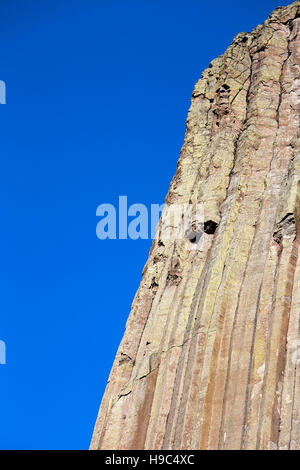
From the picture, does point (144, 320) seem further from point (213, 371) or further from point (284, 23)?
point (284, 23)

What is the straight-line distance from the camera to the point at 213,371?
19938 millimetres

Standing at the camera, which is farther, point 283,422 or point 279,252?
point 279,252

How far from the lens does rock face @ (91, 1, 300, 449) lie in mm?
18938

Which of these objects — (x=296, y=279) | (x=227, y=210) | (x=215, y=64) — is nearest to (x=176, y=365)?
(x=296, y=279)

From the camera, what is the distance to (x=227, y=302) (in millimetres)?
21656

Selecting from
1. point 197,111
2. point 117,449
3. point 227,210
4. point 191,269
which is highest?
point 197,111

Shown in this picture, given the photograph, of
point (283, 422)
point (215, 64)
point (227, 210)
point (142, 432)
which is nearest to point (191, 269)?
point (227, 210)

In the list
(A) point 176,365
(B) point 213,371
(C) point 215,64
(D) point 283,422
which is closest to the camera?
(D) point 283,422

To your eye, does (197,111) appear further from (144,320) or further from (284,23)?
(144,320)

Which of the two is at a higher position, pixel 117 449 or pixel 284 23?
pixel 284 23

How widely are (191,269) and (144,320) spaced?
2.94 metres

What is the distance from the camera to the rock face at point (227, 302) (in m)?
18.9

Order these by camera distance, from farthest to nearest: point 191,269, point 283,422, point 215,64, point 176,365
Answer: point 215,64
point 191,269
point 176,365
point 283,422
